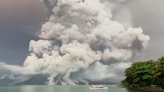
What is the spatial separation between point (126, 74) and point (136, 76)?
73.8ft

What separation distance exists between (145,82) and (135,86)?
36.8 metres

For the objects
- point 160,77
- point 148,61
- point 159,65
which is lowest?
point 160,77

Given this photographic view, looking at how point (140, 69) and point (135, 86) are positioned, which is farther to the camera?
Answer: point (135, 86)

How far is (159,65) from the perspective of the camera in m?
73.4

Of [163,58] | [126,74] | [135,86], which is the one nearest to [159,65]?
[163,58]

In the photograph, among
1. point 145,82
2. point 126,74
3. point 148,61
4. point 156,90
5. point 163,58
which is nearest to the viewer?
point 163,58

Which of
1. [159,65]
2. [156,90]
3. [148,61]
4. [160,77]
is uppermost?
[148,61]

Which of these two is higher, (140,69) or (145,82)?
(140,69)

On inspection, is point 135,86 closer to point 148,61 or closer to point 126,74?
point 126,74

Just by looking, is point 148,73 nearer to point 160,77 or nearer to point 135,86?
point 160,77

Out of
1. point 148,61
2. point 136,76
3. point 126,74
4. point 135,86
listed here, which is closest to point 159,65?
point 136,76

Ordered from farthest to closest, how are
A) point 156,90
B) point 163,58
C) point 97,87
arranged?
1. point 97,87
2. point 156,90
3. point 163,58

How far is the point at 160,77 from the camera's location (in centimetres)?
7638

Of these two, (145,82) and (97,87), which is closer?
(145,82)
